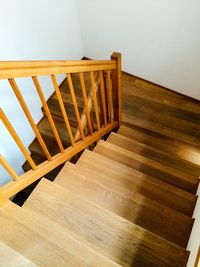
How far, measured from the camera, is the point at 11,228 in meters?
1.30

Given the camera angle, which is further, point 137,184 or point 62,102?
point 137,184

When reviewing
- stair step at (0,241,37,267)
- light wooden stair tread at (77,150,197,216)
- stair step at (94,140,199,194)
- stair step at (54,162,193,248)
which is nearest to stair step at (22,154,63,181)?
stair step at (94,140,199,194)

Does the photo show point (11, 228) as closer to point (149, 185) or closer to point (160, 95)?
point (149, 185)

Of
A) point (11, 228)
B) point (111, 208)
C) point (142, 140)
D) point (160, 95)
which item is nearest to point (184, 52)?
point (160, 95)

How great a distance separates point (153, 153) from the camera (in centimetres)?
246

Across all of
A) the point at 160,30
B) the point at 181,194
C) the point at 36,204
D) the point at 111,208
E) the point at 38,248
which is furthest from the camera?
the point at 160,30

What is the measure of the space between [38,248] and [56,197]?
0.40 meters

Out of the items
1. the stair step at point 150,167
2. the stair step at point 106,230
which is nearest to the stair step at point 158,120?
the stair step at point 150,167

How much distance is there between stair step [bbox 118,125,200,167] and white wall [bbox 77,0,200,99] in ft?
2.41

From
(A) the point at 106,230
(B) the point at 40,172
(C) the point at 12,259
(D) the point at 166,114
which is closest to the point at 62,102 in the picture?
(B) the point at 40,172

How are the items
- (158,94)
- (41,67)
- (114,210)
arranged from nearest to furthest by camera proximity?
(41,67), (114,210), (158,94)

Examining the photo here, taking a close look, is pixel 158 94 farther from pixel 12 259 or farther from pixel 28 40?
pixel 12 259

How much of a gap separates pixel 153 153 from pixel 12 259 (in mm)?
1661

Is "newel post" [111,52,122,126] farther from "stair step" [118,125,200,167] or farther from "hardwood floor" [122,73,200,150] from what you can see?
"hardwood floor" [122,73,200,150]
